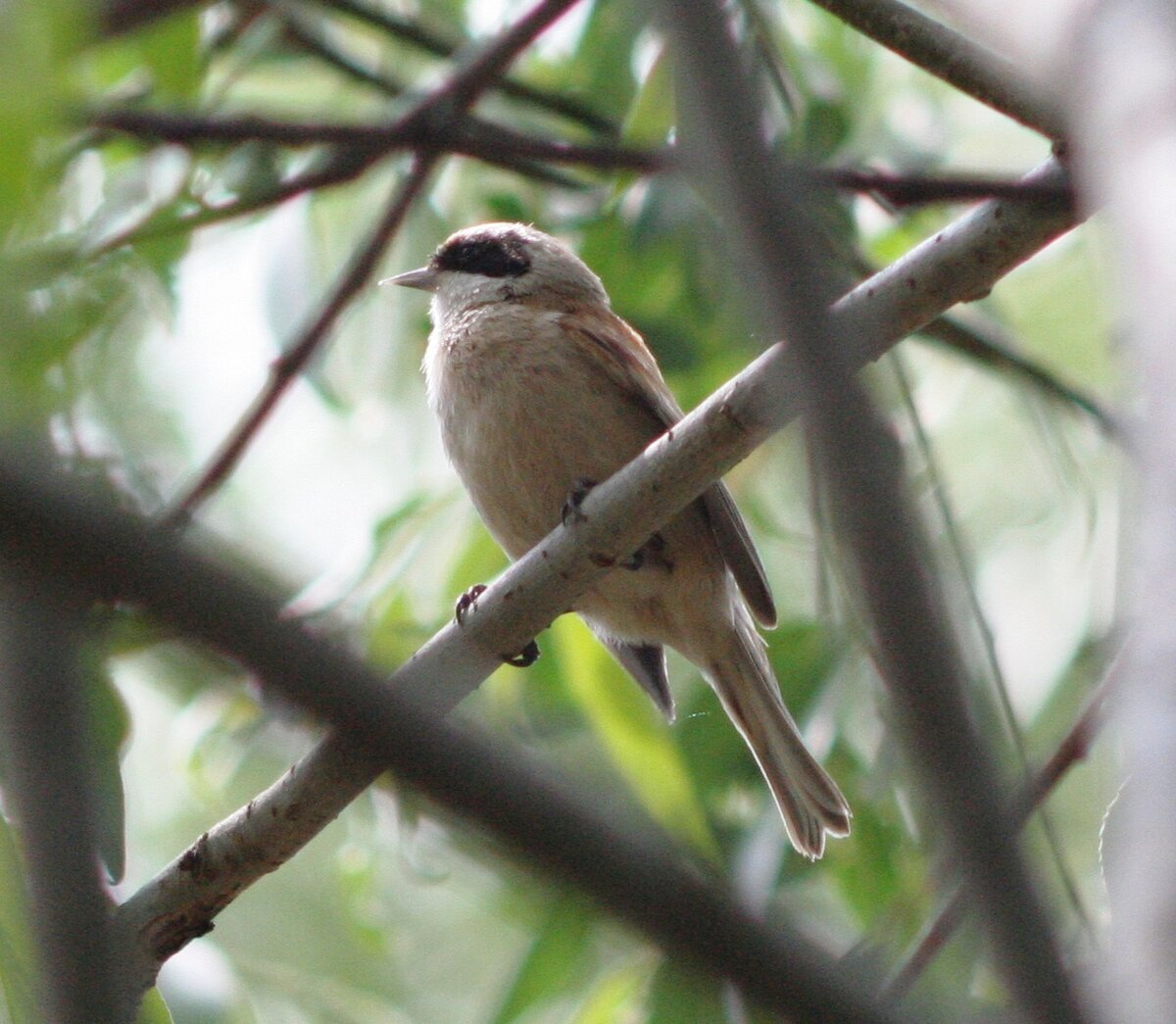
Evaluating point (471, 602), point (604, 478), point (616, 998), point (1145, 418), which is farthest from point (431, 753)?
point (616, 998)

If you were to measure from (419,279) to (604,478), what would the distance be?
1850 mm

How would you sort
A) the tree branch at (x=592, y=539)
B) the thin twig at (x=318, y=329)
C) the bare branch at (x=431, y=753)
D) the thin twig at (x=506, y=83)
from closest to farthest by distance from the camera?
1. the bare branch at (x=431, y=753)
2. the tree branch at (x=592, y=539)
3. the thin twig at (x=318, y=329)
4. the thin twig at (x=506, y=83)

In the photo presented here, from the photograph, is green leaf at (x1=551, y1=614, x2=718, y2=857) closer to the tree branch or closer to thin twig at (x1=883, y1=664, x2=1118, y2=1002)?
thin twig at (x1=883, y1=664, x2=1118, y2=1002)

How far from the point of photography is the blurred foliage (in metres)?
4.95

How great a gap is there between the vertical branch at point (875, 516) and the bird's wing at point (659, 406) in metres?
3.22

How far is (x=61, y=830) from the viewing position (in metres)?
1.08

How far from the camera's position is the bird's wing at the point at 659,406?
4801 mm

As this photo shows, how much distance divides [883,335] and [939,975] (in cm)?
259

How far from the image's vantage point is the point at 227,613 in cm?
83

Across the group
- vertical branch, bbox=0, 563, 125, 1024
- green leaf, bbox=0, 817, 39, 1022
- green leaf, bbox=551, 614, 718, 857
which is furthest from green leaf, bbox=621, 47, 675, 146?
vertical branch, bbox=0, 563, 125, 1024

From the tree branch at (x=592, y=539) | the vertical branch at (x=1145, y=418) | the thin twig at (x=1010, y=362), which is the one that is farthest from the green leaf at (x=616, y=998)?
the vertical branch at (x=1145, y=418)

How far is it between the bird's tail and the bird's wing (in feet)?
1.31

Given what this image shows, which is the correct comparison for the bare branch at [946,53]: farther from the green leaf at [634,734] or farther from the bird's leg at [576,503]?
the green leaf at [634,734]

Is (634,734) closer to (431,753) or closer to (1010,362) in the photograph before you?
(1010,362)
